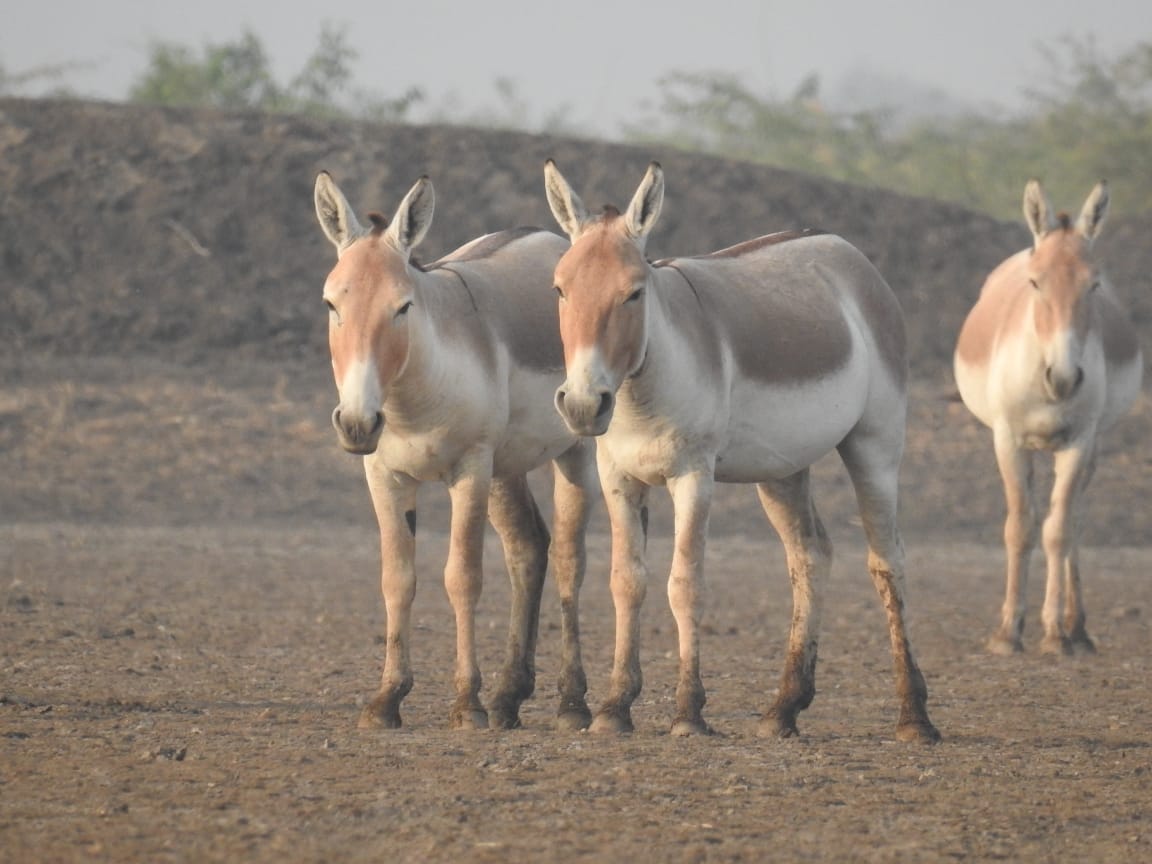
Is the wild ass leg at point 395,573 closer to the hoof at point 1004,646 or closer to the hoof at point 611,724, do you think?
the hoof at point 611,724

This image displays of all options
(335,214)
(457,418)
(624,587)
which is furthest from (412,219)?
(624,587)

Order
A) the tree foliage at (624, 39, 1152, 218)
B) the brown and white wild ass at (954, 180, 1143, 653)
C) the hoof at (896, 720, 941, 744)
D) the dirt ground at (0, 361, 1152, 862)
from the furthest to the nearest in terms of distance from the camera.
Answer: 1. the tree foliage at (624, 39, 1152, 218)
2. the brown and white wild ass at (954, 180, 1143, 653)
3. the hoof at (896, 720, 941, 744)
4. the dirt ground at (0, 361, 1152, 862)

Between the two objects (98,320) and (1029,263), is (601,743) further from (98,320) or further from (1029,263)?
(98,320)

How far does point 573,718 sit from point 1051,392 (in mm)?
4393

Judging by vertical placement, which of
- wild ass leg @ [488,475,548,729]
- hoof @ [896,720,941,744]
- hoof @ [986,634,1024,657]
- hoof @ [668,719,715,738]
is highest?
wild ass leg @ [488,475,548,729]

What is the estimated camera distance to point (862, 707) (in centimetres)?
923

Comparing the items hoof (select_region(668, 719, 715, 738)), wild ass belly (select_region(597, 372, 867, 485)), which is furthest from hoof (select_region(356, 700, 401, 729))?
wild ass belly (select_region(597, 372, 867, 485))

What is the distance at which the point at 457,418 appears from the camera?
25.9ft

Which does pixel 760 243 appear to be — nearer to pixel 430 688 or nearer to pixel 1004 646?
pixel 430 688

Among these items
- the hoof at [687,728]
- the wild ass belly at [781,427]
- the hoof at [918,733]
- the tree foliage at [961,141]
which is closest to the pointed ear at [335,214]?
the wild ass belly at [781,427]

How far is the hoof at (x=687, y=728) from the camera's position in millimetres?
7715

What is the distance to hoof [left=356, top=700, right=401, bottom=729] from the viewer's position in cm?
792

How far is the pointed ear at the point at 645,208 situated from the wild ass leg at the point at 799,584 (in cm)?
164

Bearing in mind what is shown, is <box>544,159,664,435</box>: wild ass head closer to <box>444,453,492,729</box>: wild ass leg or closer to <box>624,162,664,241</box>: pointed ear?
<box>624,162,664,241</box>: pointed ear
